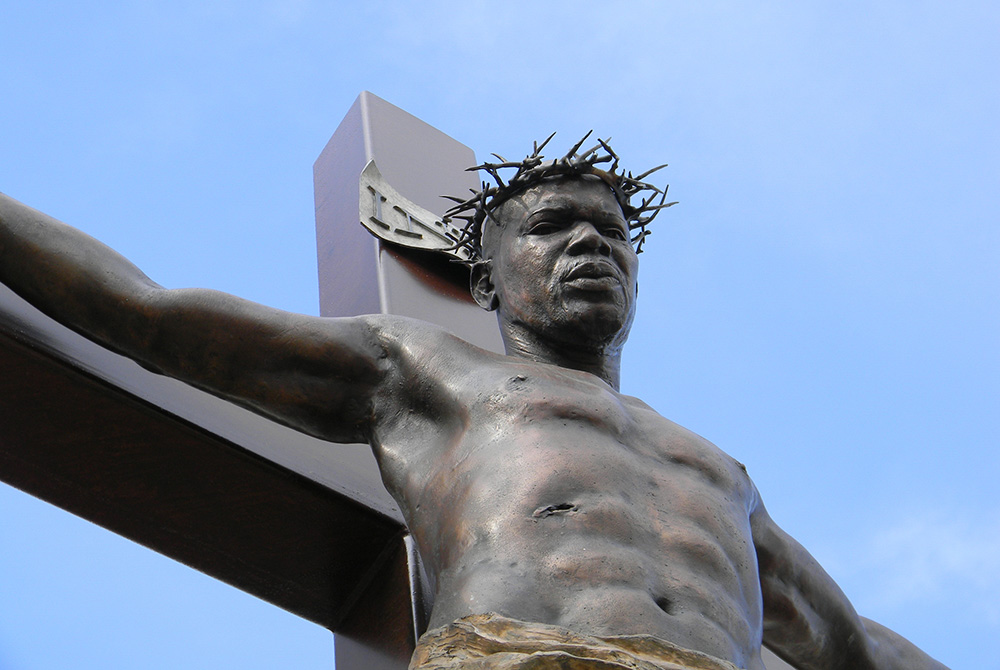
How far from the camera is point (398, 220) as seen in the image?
4.75m

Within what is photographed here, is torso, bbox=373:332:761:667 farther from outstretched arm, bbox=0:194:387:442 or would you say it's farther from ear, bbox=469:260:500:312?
ear, bbox=469:260:500:312

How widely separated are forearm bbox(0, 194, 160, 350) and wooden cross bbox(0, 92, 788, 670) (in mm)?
120

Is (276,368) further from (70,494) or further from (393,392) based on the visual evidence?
(70,494)

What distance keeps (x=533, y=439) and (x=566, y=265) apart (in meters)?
0.73

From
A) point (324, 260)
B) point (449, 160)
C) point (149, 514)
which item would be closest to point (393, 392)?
point (149, 514)

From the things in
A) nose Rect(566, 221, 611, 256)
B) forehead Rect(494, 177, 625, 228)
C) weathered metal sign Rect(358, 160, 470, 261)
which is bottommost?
nose Rect(566, 221, 611, 256)

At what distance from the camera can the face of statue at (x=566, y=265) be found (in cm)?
376

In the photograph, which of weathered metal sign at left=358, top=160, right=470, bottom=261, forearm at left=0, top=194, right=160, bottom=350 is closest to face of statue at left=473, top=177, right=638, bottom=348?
weathered metal sign at left=358, top=160, right=470, bottom=261

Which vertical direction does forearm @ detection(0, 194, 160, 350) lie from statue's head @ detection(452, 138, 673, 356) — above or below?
below

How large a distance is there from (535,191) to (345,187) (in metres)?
1.26

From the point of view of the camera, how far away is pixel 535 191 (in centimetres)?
396

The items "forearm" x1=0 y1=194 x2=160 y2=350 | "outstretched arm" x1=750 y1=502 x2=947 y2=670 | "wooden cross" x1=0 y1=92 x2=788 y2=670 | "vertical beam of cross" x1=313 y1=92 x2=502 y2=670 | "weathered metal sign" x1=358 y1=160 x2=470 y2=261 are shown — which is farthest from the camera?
"weathered metal sign" x1=358 y1=160 x2=470 y2=261

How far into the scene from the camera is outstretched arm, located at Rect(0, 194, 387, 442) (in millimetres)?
3266

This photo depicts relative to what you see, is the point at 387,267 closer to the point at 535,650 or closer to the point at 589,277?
the point at 589,277
